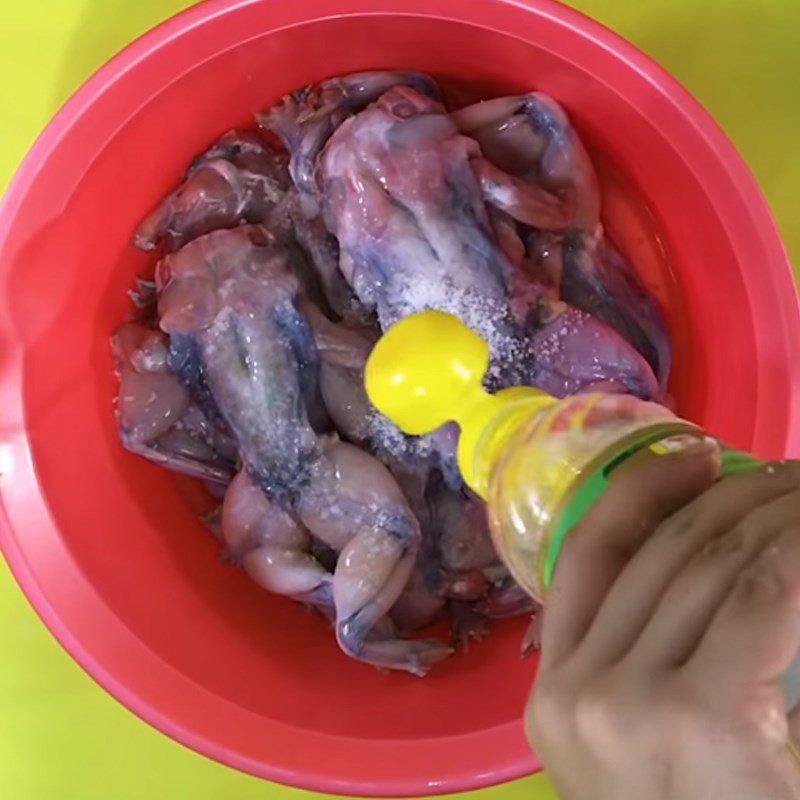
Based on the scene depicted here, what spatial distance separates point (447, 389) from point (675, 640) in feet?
0.76

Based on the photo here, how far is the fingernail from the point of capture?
372 mm

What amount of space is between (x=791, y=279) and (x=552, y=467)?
0.29m

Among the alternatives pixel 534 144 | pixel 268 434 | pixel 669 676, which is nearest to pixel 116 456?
pixel 268 434

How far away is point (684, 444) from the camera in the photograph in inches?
15.3

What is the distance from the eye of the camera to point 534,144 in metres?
0.72

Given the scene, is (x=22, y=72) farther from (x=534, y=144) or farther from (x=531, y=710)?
(x=531, y=710)

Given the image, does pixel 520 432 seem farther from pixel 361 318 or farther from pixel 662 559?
pixel 361 318

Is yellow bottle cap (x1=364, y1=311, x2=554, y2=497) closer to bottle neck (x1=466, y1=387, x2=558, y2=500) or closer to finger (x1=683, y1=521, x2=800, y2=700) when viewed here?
bottle neck (x1=466, y1=387, x2=558, y2=500)

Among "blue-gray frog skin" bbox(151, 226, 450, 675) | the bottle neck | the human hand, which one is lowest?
"blue-gray frog skin" bbox(151, 226, 450, 675)

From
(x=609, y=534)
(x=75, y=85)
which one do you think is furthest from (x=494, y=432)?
(x=75, y=85)

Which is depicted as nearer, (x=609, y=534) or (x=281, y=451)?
(x=609, y=534)

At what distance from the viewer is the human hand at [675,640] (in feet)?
0.97

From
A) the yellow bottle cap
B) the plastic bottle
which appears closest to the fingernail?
the plastic bottle

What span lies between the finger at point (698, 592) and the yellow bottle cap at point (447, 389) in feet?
0.61
